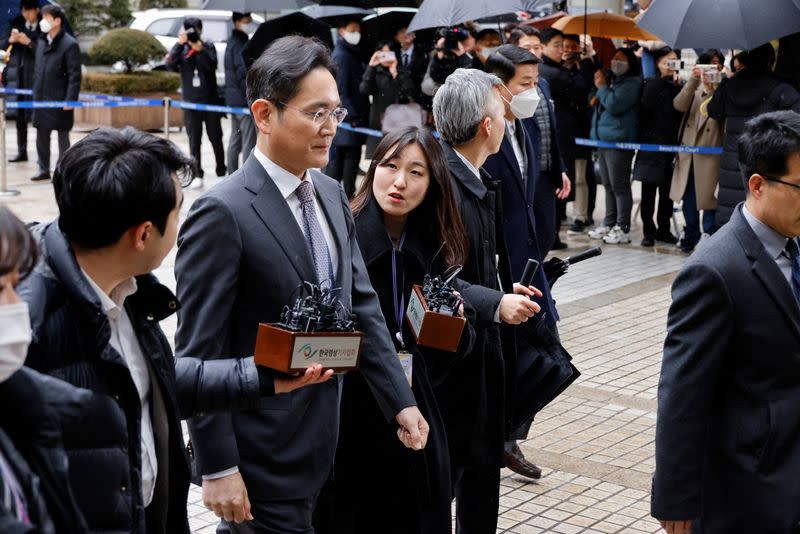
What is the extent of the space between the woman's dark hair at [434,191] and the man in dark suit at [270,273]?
0.76 meters

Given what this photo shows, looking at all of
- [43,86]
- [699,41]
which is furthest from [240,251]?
[43,86]

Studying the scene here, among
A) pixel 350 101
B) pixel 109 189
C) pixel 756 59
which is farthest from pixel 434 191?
pixel 350 101

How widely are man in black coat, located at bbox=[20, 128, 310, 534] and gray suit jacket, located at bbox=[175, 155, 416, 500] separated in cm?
47

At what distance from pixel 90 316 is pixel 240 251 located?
35.5 inches

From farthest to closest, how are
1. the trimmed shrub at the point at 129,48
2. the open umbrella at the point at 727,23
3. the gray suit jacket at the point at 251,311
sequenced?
the trimmed shrub at the point at 129,48 < the open umbrella at the point at 727,23 < the gray suit jacket at the point at 251,311

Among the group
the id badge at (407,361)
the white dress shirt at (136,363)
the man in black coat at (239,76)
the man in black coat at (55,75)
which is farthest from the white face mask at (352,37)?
the white dress shirt at (136,363)

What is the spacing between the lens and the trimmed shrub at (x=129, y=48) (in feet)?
80.4

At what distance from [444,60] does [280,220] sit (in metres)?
9.36

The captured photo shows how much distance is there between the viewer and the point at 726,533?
3.62 meters

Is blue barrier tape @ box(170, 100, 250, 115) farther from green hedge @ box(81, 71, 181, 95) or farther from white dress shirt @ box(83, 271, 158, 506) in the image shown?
white dress shirt @ box(83, 271, 158, 506)

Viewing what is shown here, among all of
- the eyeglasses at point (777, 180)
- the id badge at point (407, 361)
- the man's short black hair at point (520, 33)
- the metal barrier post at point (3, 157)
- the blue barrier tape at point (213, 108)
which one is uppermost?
the man's short black hair at point (520, 33)

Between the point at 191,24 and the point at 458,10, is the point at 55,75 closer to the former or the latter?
the point at 191,24

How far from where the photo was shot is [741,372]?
3.57 metres

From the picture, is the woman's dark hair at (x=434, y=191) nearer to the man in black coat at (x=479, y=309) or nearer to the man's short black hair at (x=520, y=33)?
the man in black coat at (x=479, y=309)
